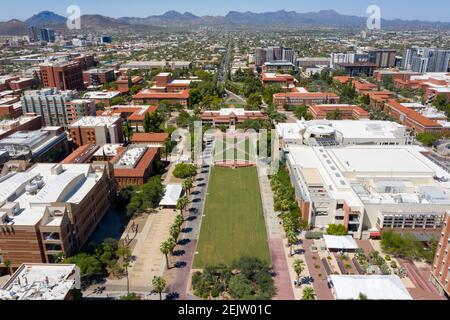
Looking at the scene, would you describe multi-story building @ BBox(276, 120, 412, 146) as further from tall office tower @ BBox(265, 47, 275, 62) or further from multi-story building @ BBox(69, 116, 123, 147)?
tall office tower @ BBox(265, 47, 275, 62)

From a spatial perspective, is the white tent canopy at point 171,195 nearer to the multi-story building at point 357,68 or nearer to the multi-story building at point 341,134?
the multi-story building at point 341,134

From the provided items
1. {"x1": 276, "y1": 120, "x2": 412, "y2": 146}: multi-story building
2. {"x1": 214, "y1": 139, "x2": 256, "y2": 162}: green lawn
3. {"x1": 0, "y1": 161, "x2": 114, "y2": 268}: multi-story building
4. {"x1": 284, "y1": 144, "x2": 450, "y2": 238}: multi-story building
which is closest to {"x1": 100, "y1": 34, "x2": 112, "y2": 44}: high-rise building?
{"x1": 214, "y1": 139, "x2": 256, "y2": 162}: green lawn

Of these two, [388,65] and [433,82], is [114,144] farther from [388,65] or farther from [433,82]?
[388,65]

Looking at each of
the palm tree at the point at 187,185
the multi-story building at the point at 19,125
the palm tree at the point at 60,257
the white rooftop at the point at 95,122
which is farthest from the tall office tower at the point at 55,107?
the palm tree at the point at 60,257

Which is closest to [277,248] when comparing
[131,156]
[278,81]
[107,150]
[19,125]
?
[131,156]

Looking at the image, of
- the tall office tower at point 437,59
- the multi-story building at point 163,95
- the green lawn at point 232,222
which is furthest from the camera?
the tall office tower at point 437,59

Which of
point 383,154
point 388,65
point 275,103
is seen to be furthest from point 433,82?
point 383,154
